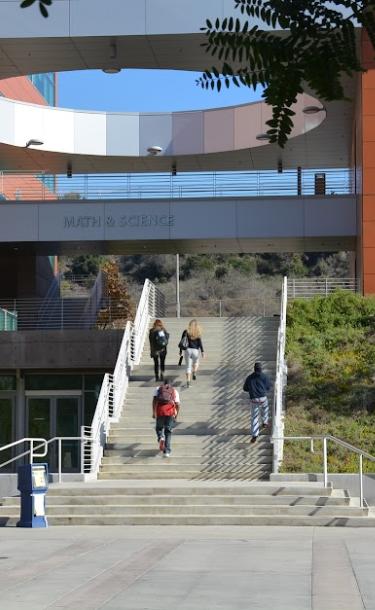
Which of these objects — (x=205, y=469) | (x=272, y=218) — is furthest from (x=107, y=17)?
(x=205, y=469)

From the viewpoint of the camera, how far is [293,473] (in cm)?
2039

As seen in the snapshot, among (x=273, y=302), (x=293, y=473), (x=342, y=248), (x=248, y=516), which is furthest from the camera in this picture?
(x=273, y=302)

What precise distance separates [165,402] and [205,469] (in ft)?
5.13

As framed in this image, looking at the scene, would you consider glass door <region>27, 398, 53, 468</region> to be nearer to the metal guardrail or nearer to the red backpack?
the metal guardrail

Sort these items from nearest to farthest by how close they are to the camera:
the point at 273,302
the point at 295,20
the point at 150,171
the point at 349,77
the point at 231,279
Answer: the point at 295,20 < the point at 349,77 < the point at 150,171 < the point at 273,302 < the point at 231,279

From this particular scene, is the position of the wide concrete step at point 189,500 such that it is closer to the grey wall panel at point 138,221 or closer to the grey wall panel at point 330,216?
the grey wall panel at point 330,216

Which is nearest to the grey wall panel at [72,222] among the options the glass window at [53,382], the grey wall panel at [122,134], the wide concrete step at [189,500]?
the glass window at [53,382]

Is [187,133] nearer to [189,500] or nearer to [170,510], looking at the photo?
[189,500]

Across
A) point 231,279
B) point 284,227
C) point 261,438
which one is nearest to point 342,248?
point 284,227

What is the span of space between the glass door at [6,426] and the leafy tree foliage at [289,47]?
33.1m

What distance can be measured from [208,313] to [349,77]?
3173 inches

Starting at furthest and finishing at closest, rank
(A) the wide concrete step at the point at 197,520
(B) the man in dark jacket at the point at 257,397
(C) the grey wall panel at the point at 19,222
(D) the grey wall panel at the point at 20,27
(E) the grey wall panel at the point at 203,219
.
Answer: (C) the grey wall panel at the point at 19,222
(E) the grey wall panel at the point at 203,219
(D) the grey wall panel at the point at 20,27
(B) the man in dark jacket at the point at 257,397
(A) the wide concrete step at the point at 197,520

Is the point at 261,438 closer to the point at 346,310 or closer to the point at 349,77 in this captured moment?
the point at 346,310

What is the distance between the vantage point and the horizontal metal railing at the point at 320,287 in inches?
1354
